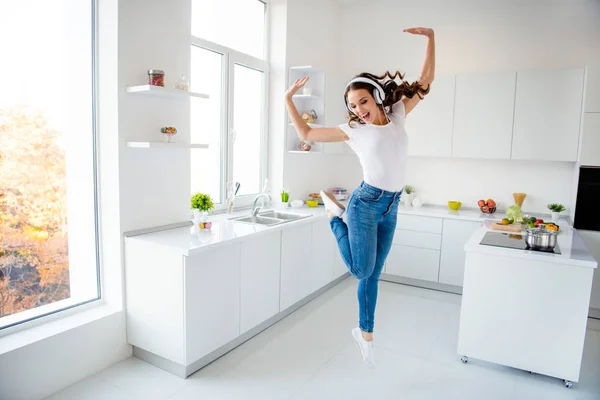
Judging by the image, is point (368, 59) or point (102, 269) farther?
point (368, 59)

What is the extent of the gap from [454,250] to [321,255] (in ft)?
4.39

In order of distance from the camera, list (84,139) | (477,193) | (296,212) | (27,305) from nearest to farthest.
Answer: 1. (27,305)
2. (84,139)
3. (296,212)
4. (477,193)

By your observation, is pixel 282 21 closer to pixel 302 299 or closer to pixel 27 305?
pixel 302 299

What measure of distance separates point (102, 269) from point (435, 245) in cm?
307

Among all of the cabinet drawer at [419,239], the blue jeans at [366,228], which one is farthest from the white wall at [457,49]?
the blue jeans at [366,228]

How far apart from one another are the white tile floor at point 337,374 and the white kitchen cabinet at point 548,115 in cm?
161

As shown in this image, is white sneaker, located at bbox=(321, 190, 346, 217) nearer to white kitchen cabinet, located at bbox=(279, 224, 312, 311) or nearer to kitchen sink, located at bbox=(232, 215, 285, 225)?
white kitchen cabinet, located at bbox=(279, 224, 312, 311)

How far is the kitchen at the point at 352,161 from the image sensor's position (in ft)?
9.02

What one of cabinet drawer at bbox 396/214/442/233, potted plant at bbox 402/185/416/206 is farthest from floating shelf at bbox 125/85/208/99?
potted plant at bbox 402/185/416/206

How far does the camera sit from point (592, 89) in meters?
3.67

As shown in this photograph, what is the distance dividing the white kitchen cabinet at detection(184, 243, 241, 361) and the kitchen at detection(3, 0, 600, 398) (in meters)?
0.01

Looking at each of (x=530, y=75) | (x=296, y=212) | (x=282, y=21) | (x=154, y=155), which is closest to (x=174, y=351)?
(x=154, y=155)

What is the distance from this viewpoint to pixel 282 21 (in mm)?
4328

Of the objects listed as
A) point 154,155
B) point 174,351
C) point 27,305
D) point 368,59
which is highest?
point 368,59
